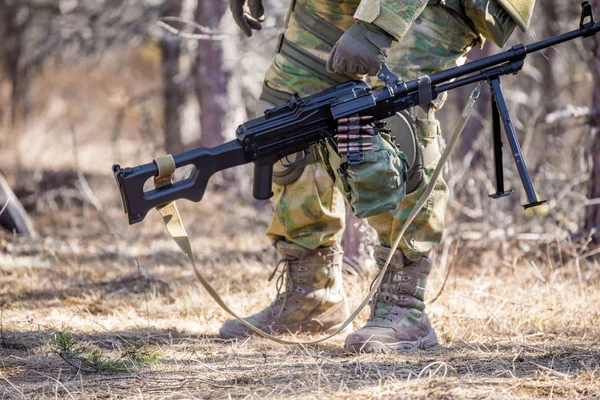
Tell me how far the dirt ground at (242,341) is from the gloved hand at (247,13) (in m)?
1.41

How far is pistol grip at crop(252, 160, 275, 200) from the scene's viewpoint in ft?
10.1

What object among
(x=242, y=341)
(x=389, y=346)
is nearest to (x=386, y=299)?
(x=389, y=346)

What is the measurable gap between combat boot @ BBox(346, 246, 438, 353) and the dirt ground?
0.41ft

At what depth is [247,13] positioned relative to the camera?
3760 mm

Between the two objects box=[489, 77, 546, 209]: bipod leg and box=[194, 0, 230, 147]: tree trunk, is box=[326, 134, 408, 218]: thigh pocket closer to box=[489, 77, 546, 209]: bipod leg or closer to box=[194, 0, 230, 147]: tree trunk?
box=[489, 77, 546, 209]: bipod leg

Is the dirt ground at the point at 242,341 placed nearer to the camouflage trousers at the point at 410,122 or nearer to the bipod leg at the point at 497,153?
the camouflage trousers at the point at 410,122

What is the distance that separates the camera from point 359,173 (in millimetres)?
2840

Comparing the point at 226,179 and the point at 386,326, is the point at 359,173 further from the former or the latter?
the point at 226,179

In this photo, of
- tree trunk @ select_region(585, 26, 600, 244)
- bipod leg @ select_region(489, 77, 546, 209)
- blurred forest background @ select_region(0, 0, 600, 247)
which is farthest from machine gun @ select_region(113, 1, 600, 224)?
tree trunk @ select_region(585, 26, 600, 244)

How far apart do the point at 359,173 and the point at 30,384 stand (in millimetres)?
1459

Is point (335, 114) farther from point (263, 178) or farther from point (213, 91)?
point (213, 91)

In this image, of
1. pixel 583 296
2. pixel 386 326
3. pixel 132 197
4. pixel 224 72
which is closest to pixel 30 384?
pixel 132 197

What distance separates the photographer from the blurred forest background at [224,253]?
283 centimetres

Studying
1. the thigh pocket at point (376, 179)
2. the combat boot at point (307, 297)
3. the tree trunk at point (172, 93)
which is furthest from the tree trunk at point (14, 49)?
the thigh pocket at point (376, 179)
